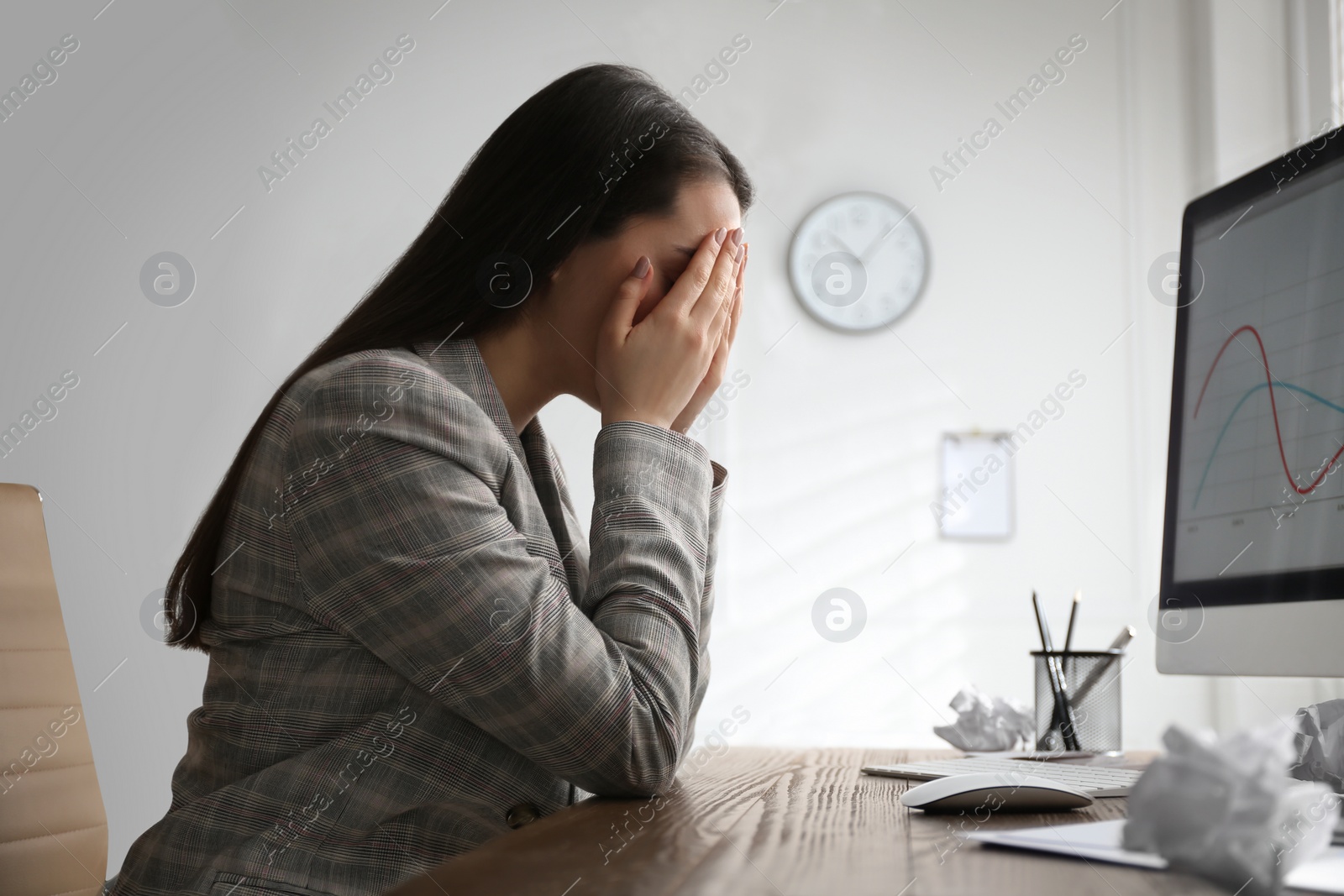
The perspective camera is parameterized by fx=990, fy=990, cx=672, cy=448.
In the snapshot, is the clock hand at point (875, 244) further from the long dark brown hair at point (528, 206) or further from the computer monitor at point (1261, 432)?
the long dark brown hair at point (528, 206)

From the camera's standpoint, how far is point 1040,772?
2.66ft

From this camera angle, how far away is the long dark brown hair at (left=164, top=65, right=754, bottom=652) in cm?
91

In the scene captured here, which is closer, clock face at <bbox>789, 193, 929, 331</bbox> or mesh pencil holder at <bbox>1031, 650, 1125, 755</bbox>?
mesh pencil holder at <bbox>1031, 650, 1125, 755</bbox>

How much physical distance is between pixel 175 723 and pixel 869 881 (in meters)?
2.47

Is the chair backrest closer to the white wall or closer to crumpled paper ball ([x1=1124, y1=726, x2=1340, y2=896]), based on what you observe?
crumpled paper ball ([x1=1124, y1=726, x2=1340, y2=896])

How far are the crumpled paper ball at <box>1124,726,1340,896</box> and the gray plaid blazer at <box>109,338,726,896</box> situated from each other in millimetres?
405

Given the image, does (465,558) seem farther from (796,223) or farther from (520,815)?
(796,223)

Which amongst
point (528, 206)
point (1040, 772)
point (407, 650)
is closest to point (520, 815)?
point (407, 650)

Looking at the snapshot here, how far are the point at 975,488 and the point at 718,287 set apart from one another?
6.69 feet

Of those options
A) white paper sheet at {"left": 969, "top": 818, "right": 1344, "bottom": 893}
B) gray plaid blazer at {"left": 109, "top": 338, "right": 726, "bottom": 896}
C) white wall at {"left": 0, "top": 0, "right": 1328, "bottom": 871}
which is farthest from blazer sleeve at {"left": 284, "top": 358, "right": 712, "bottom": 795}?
white wall at {"left": 0, "top": 0, "right": 1328, "bottom": 871}

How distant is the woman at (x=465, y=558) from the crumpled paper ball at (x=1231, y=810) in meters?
0.40

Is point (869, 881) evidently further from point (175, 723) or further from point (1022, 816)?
point (175, 723)

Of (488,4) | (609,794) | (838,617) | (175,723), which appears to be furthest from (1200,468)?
(488,4)

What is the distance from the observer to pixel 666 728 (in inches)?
28.1
